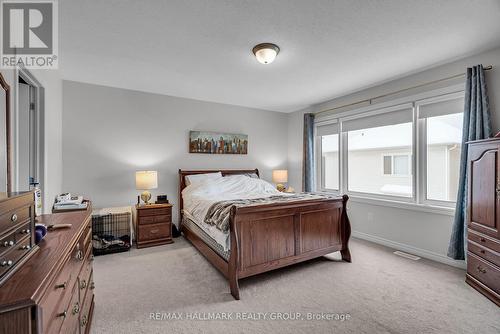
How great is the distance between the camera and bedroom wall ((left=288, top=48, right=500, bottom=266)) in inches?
99.0

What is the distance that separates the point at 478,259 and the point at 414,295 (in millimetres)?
771

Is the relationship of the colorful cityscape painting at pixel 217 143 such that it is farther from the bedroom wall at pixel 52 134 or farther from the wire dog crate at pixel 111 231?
the bedroom wall at pixel 52 134

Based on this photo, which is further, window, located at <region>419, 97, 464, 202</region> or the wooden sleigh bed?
window, located at <region>419, 97, 464, 202</region>

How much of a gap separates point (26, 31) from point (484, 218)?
4.57 m

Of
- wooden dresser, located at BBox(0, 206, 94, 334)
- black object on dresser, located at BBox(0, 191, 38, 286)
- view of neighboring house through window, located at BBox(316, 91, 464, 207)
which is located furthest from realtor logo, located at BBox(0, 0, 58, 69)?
view of neighboring house through window, located at BBox(316, 91, 464, 207)

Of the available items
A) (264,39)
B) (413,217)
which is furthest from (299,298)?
(264,39)

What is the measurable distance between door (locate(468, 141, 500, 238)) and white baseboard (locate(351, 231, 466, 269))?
705mm

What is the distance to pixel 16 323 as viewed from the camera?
65 centimetres

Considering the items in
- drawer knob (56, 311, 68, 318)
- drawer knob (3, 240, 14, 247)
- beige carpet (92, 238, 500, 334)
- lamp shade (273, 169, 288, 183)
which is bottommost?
beige carpet (92, 238, 500, 334)

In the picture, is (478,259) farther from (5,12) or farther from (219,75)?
(5,12)

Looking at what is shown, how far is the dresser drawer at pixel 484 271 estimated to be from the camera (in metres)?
2.04

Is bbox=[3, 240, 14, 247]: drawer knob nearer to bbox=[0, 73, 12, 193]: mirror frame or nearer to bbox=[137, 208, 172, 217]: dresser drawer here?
bbox=[0, 73, 12, 193]: mirror frame

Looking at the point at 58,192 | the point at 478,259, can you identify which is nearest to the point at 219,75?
the point at 58,192

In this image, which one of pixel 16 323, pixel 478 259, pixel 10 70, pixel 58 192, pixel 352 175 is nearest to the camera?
pixel 16 323
